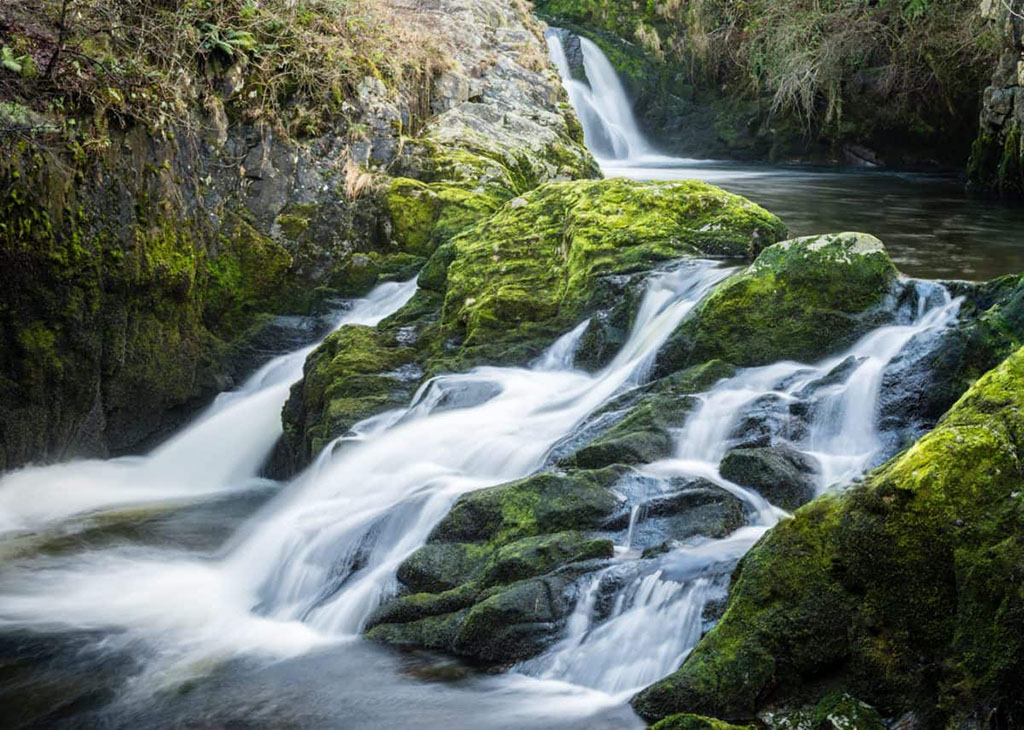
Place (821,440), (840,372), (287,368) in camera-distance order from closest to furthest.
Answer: (821,440)
(840,372)
(287,368)

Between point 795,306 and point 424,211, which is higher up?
point 424,211

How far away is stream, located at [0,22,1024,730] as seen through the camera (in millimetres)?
4469

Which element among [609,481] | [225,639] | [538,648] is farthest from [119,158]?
[538,648]

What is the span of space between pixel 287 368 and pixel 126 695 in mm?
4927

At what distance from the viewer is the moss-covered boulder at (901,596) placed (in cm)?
326

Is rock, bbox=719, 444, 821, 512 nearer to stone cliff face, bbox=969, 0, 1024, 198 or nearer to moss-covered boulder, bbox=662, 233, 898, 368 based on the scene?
moss-covered boulder, bbox=662, 233, 898, 368

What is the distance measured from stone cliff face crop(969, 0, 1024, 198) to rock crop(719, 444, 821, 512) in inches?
389

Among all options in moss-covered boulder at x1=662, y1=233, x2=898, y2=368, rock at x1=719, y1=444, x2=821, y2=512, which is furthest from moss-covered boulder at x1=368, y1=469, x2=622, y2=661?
moss-covered boulder at x1=662, y1=233, x2=898, y2=368

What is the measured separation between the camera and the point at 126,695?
471 cm

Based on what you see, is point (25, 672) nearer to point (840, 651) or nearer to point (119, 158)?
point (840, 651)

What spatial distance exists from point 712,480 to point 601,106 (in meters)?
17.4

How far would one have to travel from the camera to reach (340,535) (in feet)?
19.4

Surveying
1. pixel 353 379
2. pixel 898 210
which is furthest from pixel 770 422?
pixel 898 210

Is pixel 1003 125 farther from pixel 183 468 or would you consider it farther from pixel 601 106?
pixel 183 468
